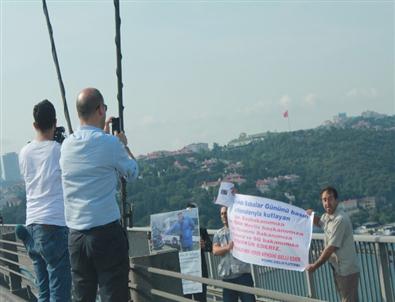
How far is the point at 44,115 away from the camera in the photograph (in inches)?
228

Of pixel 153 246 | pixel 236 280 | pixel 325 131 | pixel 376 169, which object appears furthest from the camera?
pixel 325 131

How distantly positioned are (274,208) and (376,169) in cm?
4136

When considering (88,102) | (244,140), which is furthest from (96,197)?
(244,140)

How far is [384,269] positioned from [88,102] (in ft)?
13.1

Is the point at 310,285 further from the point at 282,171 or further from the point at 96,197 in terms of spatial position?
the point at 282,171

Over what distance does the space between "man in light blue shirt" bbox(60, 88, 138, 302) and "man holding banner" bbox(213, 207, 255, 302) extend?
10.5 ft

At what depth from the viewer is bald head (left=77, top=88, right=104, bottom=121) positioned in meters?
4.69

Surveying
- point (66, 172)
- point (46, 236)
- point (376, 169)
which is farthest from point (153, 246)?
point (376, 169)

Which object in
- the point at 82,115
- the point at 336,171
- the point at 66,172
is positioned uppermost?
the point at 82,115

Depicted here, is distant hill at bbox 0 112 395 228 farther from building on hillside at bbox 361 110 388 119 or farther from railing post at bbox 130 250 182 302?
railing post at bbox 130 250 182 302

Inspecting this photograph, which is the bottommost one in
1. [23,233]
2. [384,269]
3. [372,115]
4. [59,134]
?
[384,269]

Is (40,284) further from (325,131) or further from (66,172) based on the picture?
(325,131)

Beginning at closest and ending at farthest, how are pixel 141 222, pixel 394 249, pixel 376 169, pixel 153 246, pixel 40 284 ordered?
1. pixel 40 284
2. pixel 394 249
3. pixel 153 246
4. pixel 141 222
5. pixel 376 169

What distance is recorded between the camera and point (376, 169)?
46750 millimetres
